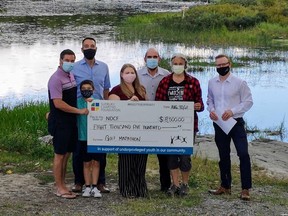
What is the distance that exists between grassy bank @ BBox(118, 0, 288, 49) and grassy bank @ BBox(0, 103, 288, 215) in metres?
23.3

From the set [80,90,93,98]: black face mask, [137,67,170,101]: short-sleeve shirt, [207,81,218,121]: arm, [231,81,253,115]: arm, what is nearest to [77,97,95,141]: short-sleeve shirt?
[80,90,93,98]: black face mask

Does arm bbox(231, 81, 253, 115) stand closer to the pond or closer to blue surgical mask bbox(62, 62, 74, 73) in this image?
blue surgical mask bbox(62, 62, 74, 73)

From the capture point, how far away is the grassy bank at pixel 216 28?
36031mm

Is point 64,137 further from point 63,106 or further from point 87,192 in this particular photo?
point 87,192

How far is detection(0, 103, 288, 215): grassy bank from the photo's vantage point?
799 centimetres

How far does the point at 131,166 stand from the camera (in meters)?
8.38

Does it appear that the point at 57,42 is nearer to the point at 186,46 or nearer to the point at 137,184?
the point at 186,46

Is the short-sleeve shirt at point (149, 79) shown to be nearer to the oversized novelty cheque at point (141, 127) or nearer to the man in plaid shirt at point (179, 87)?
the man in plaid shirt at point (179, 87)

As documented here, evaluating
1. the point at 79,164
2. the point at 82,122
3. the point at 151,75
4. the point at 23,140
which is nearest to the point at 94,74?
the point at 82,122

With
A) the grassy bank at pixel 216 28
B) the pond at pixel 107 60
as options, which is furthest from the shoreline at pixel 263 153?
the grassy bank at pixel 216 28

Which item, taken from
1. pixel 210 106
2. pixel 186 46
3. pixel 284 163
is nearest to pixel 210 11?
pixel 186 46

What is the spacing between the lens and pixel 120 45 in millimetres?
35562

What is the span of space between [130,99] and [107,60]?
2203 centimetres

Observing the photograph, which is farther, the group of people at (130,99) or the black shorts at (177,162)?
the black shorts at (177,162)
